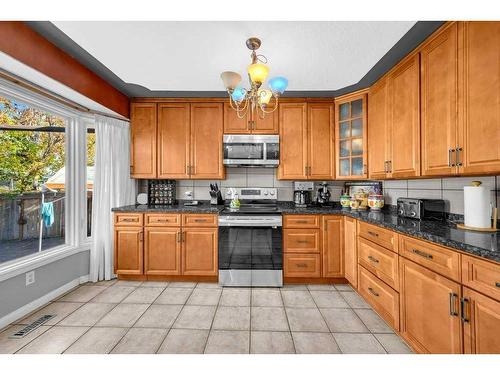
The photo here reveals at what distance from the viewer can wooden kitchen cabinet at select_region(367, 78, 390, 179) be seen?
2.38 metres

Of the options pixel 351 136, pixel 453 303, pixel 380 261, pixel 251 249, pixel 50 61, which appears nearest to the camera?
pixel 453 303

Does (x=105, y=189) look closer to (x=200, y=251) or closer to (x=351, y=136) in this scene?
(x=200, y=251)

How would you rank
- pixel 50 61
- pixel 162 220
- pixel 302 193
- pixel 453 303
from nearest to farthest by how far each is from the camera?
pixel 453 303, pixel 50 61, pixel 162 220, pixel 302 193

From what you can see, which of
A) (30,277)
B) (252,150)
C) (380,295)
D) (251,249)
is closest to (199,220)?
(251,249)

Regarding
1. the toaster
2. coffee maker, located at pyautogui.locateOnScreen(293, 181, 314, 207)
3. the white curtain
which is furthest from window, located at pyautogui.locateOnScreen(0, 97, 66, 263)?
the toaster

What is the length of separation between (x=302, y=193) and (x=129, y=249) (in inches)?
90.2

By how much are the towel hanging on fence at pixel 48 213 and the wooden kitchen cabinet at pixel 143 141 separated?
35.7 inches

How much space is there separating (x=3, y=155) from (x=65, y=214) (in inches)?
33.8

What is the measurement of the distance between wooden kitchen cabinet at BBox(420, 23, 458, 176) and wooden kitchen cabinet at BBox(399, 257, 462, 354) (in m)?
0.72

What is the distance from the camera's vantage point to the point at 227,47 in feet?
6.18

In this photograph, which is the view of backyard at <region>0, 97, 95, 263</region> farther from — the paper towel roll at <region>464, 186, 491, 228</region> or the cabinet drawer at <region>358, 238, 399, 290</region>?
the paper towel roll at <region>464, 186, 491, 228</region>

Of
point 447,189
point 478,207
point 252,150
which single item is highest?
point 252,150

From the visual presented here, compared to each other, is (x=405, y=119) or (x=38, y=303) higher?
(x=405, y=119)

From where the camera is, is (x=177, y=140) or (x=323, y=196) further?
(x=323, y=196)
